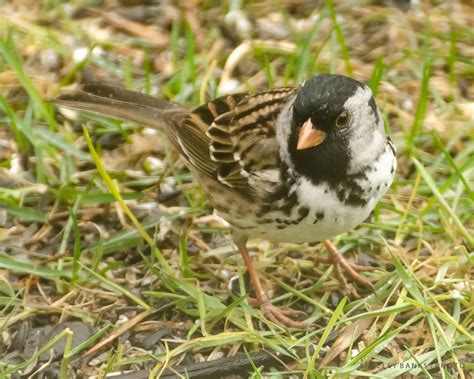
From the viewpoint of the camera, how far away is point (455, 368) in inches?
133

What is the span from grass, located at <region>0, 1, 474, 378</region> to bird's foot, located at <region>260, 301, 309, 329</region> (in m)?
0.03

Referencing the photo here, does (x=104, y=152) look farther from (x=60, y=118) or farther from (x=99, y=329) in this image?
(x=99, y=329)

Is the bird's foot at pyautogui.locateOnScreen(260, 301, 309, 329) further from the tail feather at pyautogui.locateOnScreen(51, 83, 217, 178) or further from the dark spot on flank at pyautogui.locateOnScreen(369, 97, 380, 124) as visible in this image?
the dark spot on flank at pyautogui.locateOnScreen(369, 97, 380, 124)

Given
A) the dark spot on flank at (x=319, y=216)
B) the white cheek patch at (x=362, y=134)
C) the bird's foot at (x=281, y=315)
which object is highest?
the white cheek patch at (x=362, y=134)

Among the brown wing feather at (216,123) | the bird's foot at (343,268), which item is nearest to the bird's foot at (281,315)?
the bird's foot at (343,268)

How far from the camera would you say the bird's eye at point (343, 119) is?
323cm

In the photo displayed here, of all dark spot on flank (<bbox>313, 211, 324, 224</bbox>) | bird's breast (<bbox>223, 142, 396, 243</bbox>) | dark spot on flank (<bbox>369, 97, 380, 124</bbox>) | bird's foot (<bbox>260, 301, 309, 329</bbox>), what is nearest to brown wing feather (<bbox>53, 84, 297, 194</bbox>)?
bird's breast (<bbox>223, 142, 396, 243</bbox>)

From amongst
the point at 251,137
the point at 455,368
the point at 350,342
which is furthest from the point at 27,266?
the point at 455,368

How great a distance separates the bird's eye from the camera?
3.23 metres

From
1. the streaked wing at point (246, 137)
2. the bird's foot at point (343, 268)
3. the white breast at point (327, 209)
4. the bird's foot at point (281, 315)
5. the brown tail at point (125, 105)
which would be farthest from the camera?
the brown tail at point (125, 105)

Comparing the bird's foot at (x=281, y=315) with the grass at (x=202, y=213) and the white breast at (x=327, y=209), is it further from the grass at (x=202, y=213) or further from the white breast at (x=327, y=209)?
the white breast at (x=327, y=209)

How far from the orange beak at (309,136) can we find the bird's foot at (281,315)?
28.9 inches

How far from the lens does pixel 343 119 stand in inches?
128

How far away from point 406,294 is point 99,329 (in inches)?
44.9
